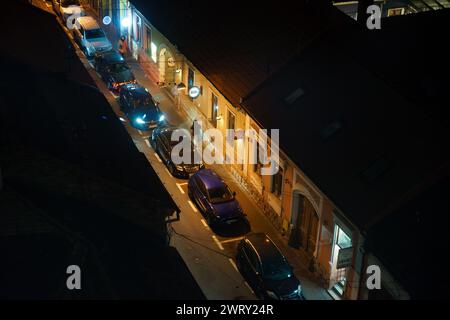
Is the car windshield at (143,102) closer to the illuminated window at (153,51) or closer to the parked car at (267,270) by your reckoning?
the illuminated window at (153,51)

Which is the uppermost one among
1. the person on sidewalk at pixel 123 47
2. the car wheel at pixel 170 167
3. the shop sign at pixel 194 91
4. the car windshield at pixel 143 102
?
the person on sidewalk at pixel 123 47

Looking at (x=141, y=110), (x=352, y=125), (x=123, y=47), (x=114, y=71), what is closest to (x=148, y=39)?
(x=123, y=47)

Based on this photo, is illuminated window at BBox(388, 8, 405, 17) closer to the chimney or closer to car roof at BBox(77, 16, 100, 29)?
the chimney

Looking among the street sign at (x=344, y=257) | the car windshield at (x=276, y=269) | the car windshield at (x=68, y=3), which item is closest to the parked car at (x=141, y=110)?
the car windshield at (x=68, y=3)

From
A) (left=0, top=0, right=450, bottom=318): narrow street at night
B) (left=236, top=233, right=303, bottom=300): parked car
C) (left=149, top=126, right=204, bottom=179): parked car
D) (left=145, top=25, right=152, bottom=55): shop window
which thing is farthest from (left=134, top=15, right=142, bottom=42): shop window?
(left=236, top=233, right=303, bottom=300): parked car

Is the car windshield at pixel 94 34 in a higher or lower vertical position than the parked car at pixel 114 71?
higher

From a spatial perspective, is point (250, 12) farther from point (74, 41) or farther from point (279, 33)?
point (74, 41)
